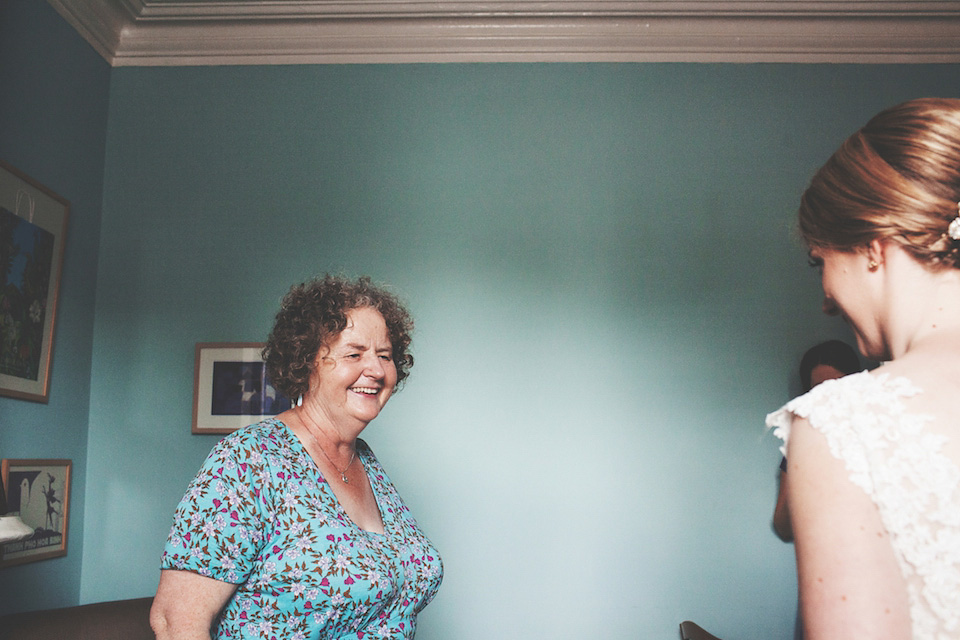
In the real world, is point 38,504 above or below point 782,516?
above

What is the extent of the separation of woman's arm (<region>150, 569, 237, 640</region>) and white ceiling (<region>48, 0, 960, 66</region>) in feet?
7.78

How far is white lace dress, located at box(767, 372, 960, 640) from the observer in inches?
33.8

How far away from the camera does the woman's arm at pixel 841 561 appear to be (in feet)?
2.74

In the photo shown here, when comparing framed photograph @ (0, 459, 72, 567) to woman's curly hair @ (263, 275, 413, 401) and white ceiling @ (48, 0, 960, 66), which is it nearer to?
woman's curly hair @ (263, 275, 413, 401)

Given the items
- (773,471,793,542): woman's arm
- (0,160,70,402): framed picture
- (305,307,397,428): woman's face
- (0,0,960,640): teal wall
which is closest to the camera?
(305,307,397,428): woman's face

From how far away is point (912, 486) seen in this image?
0.88m

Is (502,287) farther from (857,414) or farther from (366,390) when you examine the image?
(857,414)

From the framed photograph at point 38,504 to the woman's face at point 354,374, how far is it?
4.19ft

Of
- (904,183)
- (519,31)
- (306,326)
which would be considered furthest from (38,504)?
(904,183)

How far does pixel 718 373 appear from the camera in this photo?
312 cm

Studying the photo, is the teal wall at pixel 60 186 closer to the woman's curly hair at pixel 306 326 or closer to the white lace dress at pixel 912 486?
the woman's curly hair at pixel 306 326

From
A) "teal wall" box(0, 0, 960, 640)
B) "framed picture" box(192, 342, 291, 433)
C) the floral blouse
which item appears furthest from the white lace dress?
"framed picture" box(192, 342, 291, 433)

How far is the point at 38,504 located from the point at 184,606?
151 centimetres

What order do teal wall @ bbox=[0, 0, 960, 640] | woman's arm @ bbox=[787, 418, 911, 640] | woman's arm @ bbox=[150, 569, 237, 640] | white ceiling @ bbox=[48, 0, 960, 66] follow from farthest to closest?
white ceiling @ bbox=[48, 0, 960, 66]
teal wall @ bbox=[0, 0, 960, 640]
woman's arm @ bbox=[150, 569, 237, 640]
woman's arm @ bbox=[787, 418, 911, 640]
